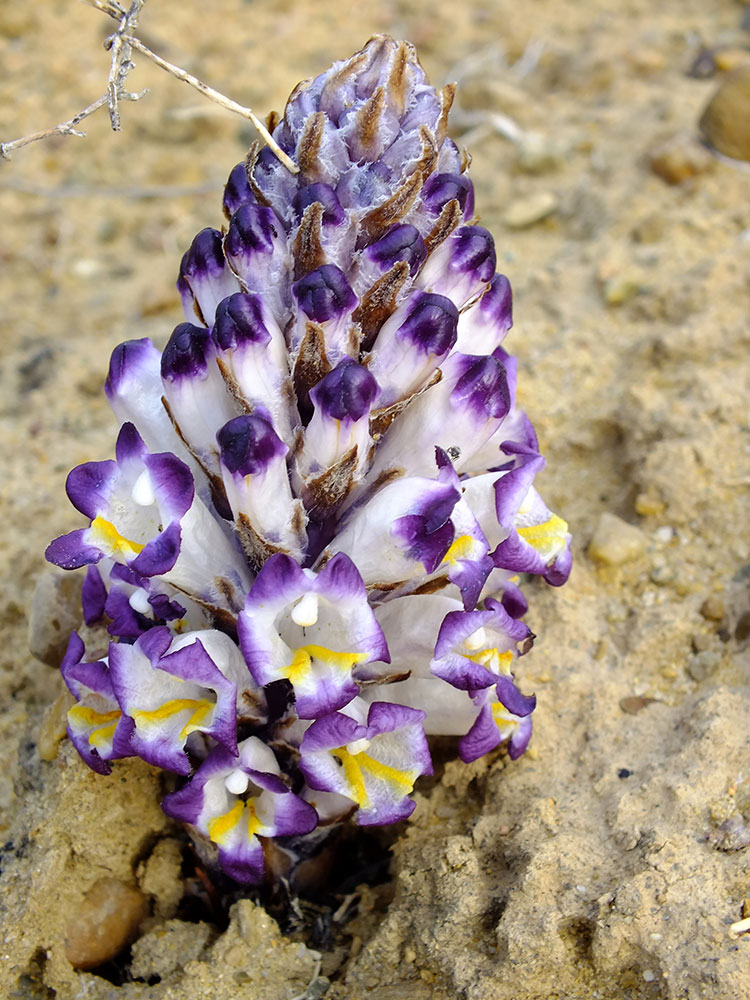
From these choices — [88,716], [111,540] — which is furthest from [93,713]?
[111,540]

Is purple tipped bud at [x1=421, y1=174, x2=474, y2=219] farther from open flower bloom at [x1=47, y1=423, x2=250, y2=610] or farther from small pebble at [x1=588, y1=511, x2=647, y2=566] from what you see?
small pebble at [x1=588, y1=511, x2=647, y2=566]

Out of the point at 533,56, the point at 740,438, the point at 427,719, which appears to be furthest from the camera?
the point at 533,56

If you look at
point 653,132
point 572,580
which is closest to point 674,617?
point 572,580

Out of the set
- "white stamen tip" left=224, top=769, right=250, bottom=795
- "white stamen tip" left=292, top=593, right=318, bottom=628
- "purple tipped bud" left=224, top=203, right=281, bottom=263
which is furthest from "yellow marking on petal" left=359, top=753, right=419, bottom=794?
"purple tipped bud" left=224, top=203, right=281, bottom=263

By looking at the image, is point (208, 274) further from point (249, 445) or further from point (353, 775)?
point (353, 775)

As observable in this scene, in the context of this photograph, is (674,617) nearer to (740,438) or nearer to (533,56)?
(740,438)

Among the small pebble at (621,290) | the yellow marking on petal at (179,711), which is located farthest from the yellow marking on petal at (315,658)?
the small pebble at (621,290)

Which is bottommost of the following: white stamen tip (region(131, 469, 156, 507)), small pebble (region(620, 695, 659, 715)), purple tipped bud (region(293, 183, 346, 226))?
small pebble (region(620, 695, 659, 715))
